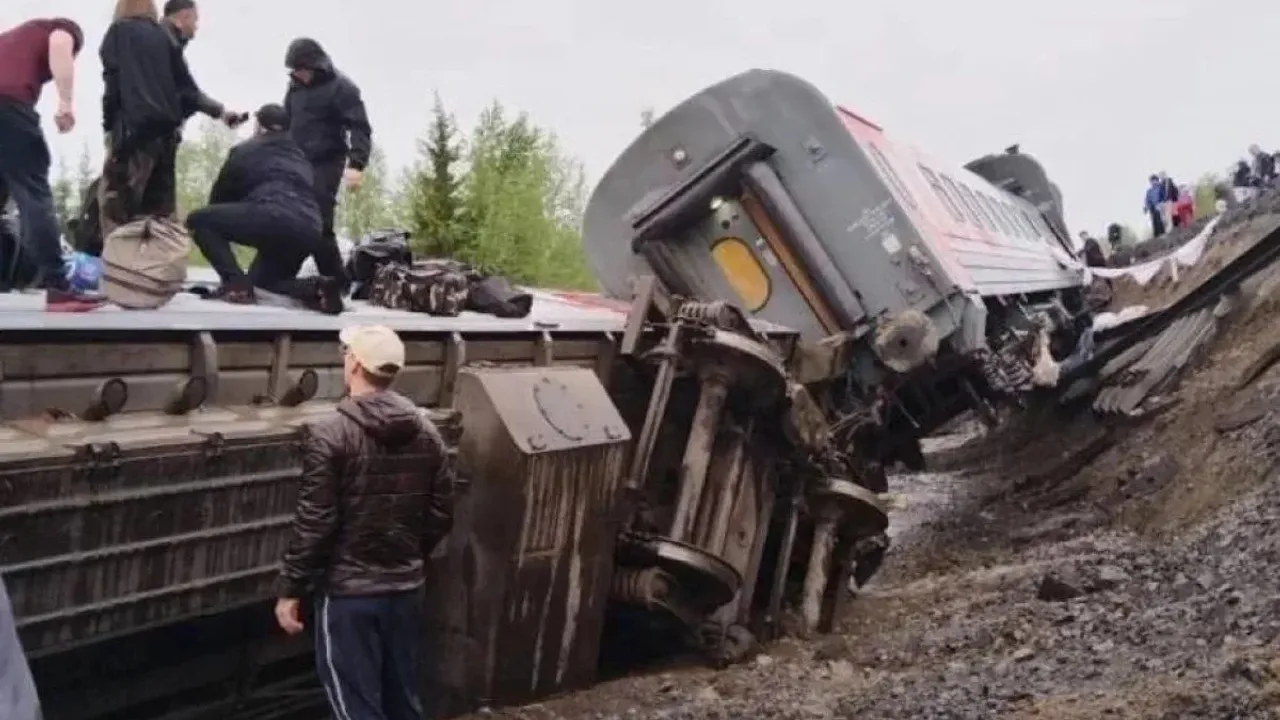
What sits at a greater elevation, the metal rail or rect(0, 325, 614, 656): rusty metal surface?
rect(0, 325, 614, 656): rusty metal surface

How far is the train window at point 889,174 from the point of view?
8.73 meters

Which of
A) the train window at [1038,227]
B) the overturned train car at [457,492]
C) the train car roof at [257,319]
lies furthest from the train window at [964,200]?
the train car roof at [257,319]

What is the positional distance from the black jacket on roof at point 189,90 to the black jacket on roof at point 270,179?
204mm

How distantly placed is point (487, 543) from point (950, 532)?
7.35m

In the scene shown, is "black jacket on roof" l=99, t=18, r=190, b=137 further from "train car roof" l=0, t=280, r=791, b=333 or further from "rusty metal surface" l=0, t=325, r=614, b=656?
"rusty metal surface" l=0, t=325, r=614, b=656

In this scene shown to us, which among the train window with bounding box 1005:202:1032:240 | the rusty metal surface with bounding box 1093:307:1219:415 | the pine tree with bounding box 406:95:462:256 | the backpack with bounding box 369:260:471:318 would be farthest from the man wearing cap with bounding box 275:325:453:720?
the pine tree with bounding box 406:95:462:256

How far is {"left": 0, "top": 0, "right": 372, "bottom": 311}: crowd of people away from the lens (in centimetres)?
520

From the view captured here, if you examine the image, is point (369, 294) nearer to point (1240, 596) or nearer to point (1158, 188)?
point (1240, 596)

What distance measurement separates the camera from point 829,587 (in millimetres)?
7414

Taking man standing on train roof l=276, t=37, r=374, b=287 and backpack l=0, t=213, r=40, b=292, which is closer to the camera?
backpack l=0, t=213, r=40, b=292

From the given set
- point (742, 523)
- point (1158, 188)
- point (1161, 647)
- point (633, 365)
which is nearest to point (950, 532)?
point (742, 523)

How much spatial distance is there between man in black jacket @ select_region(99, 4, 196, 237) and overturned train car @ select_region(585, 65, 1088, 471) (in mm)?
3766

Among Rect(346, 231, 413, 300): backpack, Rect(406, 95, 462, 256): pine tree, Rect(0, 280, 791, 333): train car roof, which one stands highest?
Rect(406, 95, 462, 256): pine tree

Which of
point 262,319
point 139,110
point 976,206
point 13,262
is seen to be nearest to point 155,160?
point 139,110
